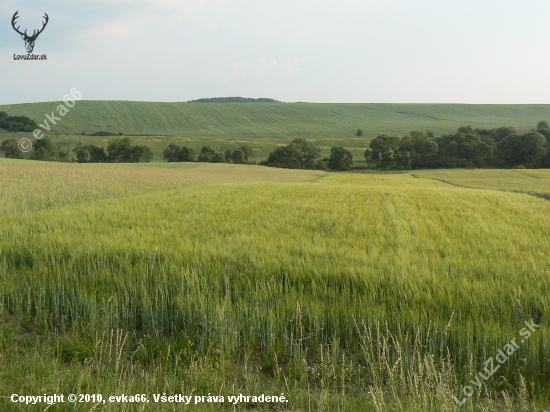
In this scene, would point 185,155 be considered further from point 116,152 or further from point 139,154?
point 116,152

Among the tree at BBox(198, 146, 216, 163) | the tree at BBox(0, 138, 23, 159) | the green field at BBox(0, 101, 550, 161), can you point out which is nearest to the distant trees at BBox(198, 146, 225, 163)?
the tree at BBox(198, 146, 216, 163)

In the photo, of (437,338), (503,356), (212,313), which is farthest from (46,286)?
(503,356)

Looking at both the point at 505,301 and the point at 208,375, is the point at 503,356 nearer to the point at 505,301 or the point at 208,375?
the point at 505,301

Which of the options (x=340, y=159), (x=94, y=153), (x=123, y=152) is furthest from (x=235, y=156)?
(x=94, y=153)

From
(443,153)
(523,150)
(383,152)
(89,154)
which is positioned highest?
(523,150)

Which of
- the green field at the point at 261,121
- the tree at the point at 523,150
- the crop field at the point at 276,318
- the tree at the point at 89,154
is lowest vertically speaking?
the tree at the point at 89,154

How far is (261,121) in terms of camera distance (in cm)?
11875

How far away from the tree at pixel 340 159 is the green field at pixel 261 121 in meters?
5.84

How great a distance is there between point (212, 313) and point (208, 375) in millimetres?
981

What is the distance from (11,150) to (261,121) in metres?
65.5

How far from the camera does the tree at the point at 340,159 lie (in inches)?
2963

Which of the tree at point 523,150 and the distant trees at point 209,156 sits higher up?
the tree at point 523,150

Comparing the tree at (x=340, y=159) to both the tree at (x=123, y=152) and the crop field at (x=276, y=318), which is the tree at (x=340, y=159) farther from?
the crop field at (x=276, y=318)

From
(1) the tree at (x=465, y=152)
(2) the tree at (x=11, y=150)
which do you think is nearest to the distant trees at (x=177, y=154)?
(2) the tree at (x=11, y=150)
